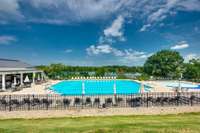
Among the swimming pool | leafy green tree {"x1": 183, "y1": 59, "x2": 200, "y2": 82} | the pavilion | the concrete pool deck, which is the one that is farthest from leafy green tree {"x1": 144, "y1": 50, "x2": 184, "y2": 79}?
the concrete pool deck

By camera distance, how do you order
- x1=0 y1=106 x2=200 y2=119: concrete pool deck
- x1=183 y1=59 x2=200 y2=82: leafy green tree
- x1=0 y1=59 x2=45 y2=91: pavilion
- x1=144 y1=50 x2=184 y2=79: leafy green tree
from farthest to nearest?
x1=144 y1=50 x2=184 y2=79: leafy green tree → x1=183 y1=59 x2=200 y2=82: leafy green tree → x1=0 y1=59 x2=45 y2=91: pavilion → x1=0 y1=106 x2=200 y2=119: concrete pool deck

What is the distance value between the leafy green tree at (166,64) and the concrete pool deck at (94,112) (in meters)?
34.5

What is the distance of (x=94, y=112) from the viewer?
12555mm

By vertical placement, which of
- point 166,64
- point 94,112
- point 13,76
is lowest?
point 94,112

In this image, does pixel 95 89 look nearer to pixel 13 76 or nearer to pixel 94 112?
pixel 13 76

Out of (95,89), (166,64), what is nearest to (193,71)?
(166,64)

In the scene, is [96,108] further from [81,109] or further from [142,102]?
A: [142,102]

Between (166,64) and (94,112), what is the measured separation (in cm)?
3842

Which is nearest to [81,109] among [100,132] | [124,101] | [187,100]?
[124,101]

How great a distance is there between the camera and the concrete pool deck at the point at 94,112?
1184cm

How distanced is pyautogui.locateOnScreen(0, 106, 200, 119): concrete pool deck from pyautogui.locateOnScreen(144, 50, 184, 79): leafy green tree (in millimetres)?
34549

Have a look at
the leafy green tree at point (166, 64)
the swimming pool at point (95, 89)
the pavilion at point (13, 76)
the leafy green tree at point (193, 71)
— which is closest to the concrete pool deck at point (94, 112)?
the swimming pool at point (95, 89)

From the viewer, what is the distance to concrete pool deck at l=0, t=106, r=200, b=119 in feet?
38.8

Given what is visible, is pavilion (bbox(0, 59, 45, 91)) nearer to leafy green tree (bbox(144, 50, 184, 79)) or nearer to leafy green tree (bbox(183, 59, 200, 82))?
leafy green tree (bbox(144, 50, 184, 79))
